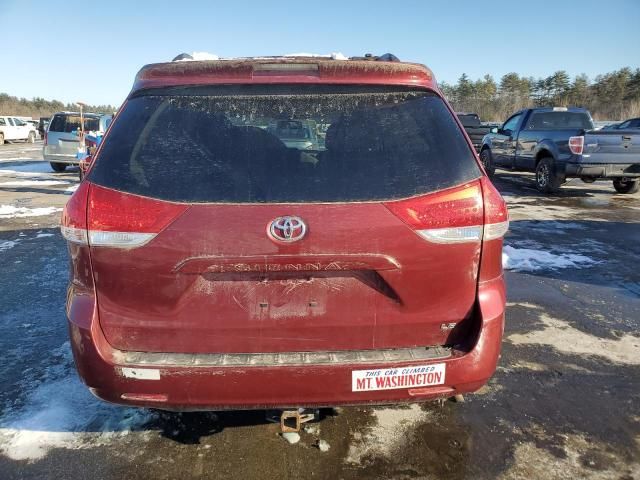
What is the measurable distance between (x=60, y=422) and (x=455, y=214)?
96.2 inches

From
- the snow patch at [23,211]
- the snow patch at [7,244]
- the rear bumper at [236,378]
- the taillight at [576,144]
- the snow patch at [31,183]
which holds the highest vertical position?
the taillight at [576,144]

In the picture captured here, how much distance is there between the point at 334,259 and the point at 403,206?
1.20ft

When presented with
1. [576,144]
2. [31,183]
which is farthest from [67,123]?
[576,144]

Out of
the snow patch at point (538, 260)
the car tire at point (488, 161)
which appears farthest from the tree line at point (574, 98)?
the snow patch at point (538, 260)

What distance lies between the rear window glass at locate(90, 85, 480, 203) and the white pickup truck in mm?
38213

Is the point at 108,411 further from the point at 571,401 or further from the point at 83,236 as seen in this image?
the point at 571,401

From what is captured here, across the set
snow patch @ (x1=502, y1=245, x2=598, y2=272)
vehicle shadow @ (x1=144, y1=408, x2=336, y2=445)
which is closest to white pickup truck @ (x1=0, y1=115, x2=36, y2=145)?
snow patch @ (x1=502, y1=245, x2=598, y2=272)

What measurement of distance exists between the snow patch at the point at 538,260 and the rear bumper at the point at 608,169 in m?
4.83

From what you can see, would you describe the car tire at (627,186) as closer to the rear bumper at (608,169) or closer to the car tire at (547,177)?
the rear bumper at (608,169)

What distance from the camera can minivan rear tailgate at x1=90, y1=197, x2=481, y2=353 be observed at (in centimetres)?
198

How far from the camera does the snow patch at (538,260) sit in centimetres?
571

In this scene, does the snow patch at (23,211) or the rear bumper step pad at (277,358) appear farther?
the snow patch at (23,211)

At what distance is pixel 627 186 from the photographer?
11703mm

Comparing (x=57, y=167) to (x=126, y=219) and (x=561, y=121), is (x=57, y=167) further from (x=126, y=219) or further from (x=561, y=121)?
(x=126, y=219)
